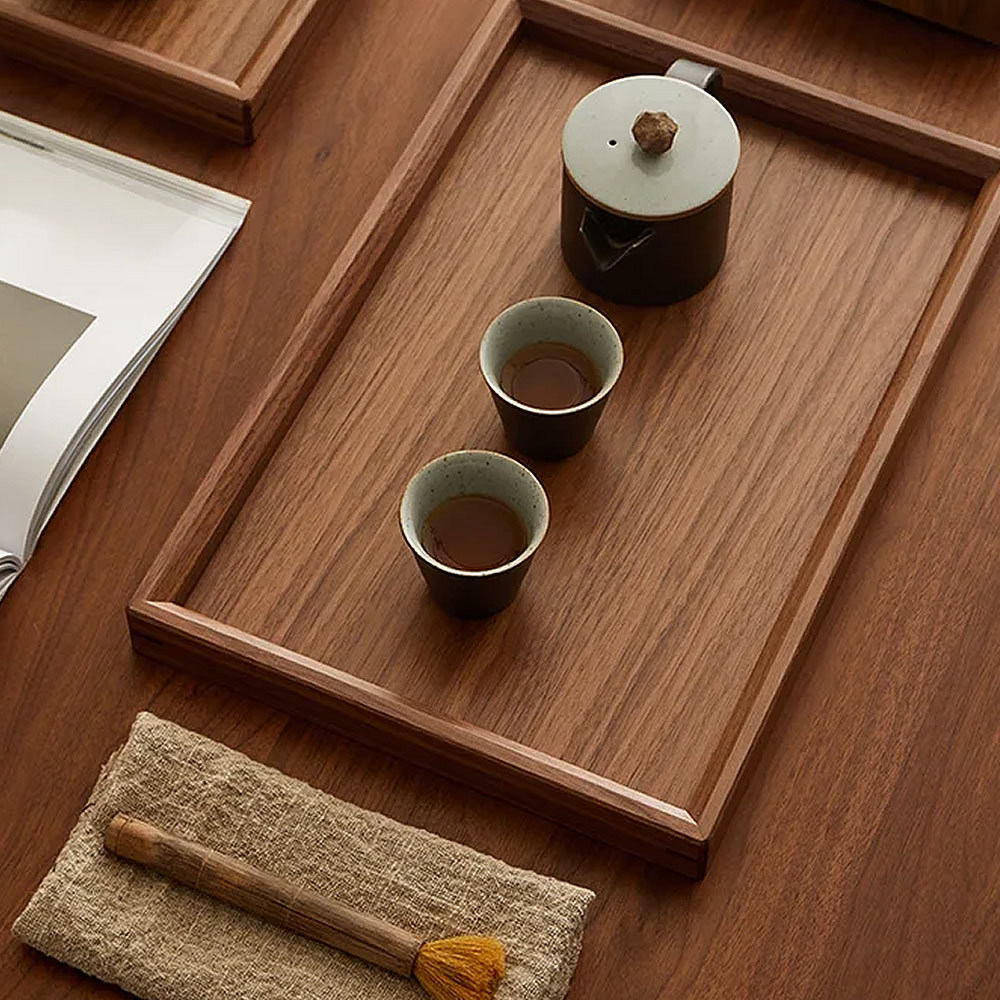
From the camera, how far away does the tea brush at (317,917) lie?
0.96 metres

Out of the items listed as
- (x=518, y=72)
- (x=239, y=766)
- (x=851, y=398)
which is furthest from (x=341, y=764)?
(x=518, y=72)

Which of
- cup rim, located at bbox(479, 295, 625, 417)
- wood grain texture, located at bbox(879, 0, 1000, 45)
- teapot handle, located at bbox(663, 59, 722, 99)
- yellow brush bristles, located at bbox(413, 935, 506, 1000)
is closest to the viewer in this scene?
yellow brush bristles, located at bbox(413, 935, 506, 1000)

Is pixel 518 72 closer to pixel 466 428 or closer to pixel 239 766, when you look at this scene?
pixel 466 428

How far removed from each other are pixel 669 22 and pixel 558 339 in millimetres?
316

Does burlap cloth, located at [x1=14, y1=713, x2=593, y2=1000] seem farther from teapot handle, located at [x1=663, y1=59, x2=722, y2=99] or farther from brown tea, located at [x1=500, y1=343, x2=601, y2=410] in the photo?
teapot handle, located at [x1=663, y1=59, x2=722, y2=99]

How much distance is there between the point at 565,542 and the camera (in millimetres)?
1102

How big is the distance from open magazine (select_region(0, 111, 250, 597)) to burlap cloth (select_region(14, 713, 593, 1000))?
0.58 feet

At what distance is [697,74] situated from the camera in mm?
1176

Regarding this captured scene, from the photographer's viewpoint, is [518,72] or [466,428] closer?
[466,428]

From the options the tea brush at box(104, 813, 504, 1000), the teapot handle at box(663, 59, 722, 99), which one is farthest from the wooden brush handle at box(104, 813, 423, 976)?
the teapot handle at box(663, 59, 722, 99)

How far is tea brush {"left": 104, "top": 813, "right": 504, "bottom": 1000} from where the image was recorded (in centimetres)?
96

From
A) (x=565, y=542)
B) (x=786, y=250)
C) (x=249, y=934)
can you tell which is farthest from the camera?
(x=786, y=250)

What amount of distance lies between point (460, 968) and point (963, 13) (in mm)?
723

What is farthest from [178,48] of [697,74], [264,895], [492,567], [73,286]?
[264,895]
